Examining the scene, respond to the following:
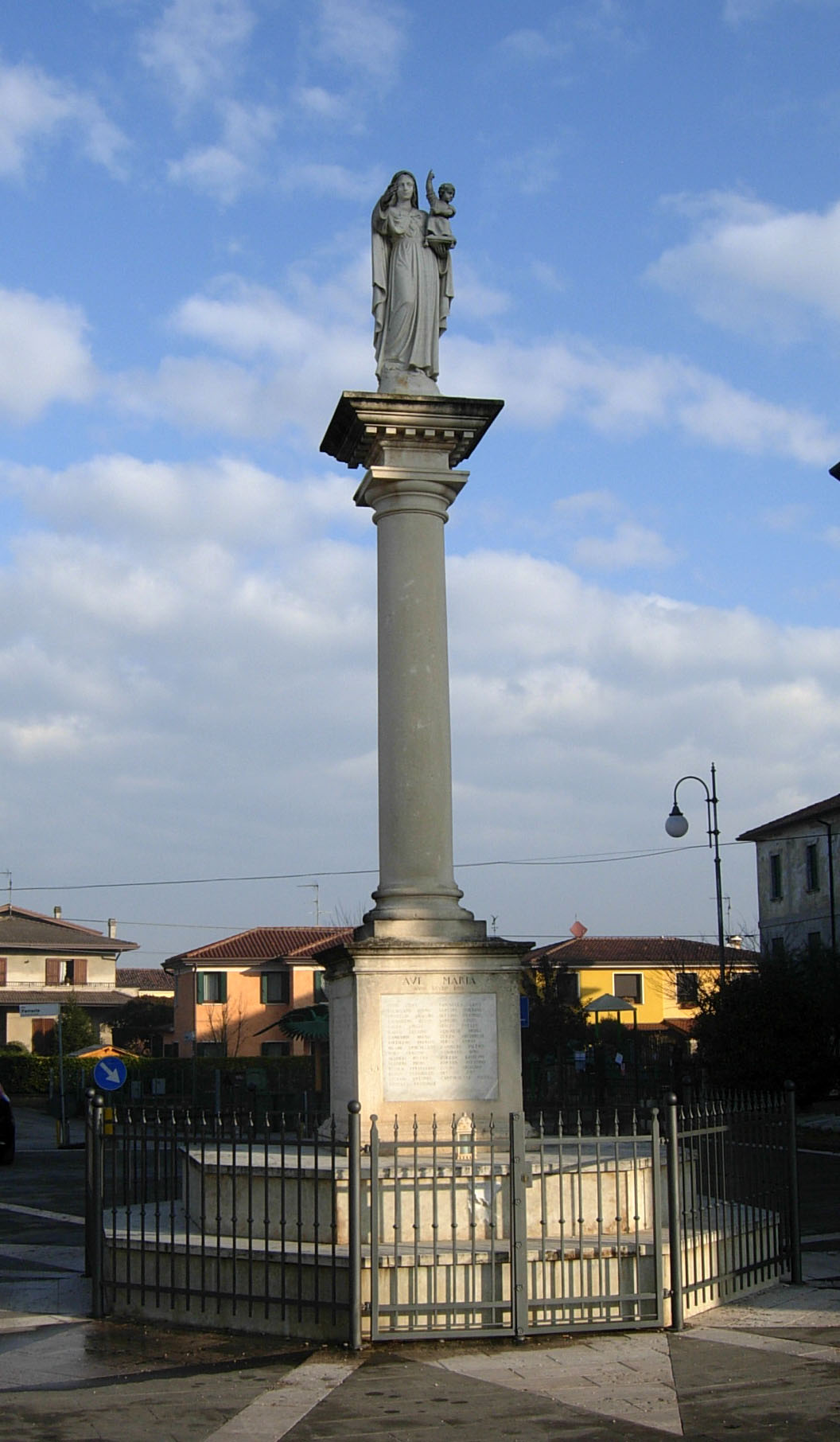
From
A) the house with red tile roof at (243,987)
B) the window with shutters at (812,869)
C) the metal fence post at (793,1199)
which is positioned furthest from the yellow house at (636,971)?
the metal fence post at (793,1199)

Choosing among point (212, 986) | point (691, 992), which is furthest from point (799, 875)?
point (212, 986)

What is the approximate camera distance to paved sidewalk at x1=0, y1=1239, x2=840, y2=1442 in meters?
7.07

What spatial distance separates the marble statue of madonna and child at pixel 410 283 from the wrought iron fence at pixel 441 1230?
262 inches

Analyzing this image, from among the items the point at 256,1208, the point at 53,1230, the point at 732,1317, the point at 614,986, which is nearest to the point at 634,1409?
the point at 732,1317

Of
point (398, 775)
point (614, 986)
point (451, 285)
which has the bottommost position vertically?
point (614, 986)

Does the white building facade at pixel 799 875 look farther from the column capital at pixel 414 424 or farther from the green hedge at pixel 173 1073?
the column capital at pixel 414 424

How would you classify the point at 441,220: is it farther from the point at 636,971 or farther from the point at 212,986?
the point at 636,971

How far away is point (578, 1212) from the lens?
9.61 m

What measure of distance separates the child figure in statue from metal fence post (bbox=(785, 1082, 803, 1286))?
8006 millimetres

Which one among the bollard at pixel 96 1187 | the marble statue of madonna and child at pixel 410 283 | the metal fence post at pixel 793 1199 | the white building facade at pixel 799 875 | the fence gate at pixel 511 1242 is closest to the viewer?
the fence gate at pixel 511 1242

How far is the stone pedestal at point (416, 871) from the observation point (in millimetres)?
10961

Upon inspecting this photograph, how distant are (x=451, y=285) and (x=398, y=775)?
4738mm

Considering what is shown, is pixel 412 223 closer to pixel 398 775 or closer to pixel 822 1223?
pixel 398 775

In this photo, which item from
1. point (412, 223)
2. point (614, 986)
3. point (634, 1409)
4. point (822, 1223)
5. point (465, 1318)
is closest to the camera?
point (634, 1409)
